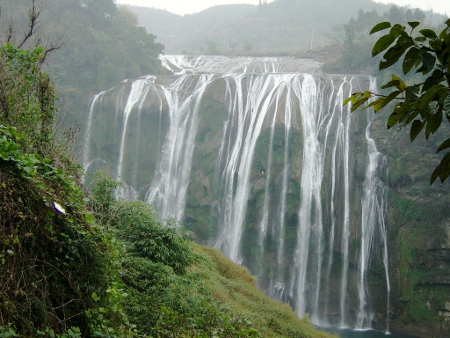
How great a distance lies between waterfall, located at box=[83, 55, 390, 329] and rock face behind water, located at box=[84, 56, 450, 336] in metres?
0.05

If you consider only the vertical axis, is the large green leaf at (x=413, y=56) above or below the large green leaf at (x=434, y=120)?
above

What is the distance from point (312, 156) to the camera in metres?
22.7

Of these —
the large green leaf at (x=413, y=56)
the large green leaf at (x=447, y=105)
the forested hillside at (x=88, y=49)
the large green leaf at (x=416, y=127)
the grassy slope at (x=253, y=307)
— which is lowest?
the grassy slope at (x=253, y=307)

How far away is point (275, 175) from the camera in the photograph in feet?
75.8

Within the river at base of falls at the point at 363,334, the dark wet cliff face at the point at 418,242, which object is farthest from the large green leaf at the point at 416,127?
the dark wet cliff face at the point at 418,242

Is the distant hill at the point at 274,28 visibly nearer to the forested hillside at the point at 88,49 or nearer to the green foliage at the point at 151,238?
the forested hillside at the point at 88,49

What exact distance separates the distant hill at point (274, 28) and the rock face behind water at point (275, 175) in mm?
24905

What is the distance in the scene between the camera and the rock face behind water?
20516 millimetres

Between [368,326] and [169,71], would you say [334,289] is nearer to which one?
[368,326]

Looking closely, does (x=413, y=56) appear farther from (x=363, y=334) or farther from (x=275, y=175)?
(x=275, y=175)

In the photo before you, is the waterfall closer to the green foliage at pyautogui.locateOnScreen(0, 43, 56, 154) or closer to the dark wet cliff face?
the dark wet cliff face

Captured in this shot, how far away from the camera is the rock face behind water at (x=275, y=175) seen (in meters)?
20.5

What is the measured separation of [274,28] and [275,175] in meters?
39.6

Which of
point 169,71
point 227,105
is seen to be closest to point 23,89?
point 227,105
